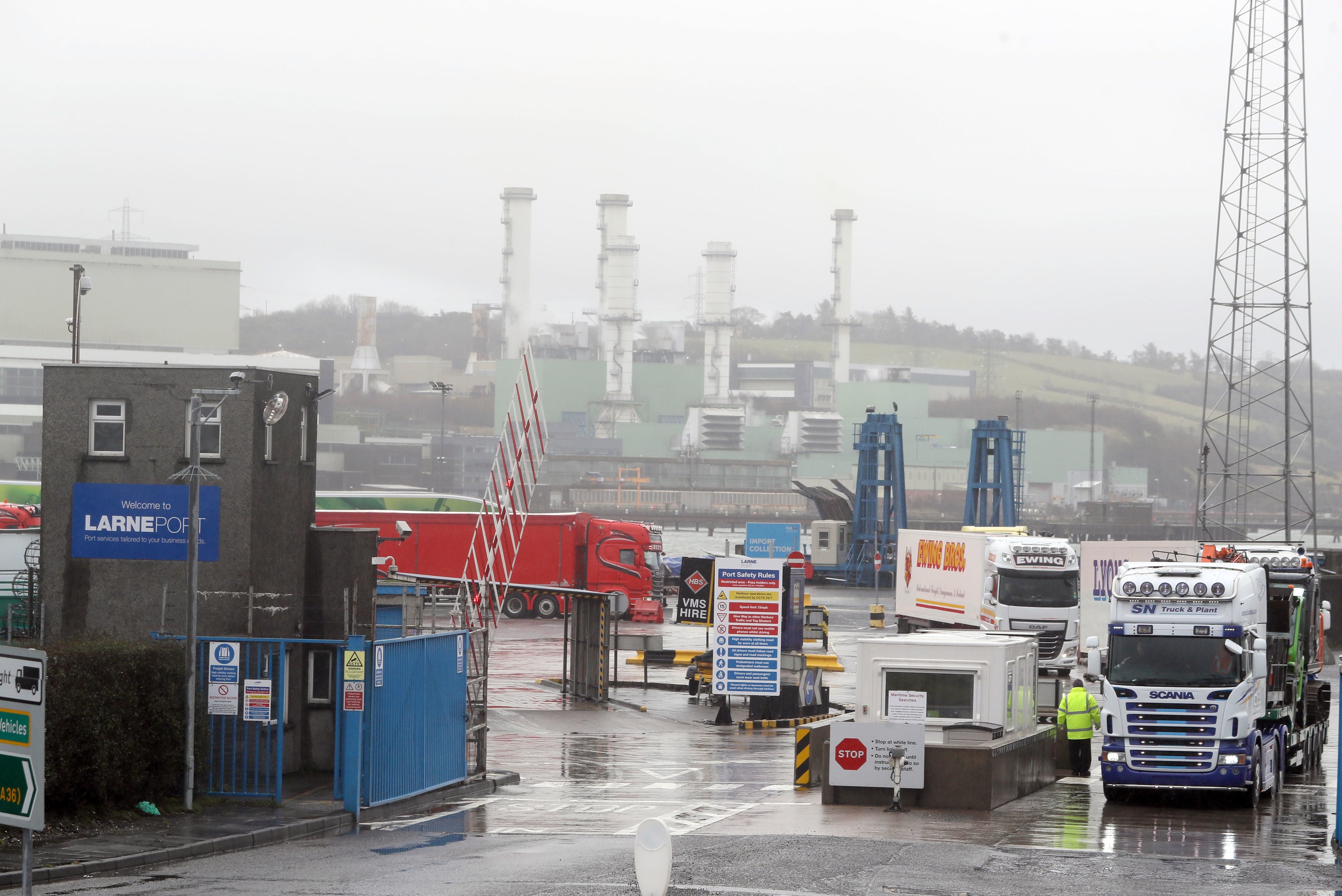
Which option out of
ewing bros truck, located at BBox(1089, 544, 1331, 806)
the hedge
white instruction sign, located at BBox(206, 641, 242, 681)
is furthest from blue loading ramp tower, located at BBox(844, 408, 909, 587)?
the hedge

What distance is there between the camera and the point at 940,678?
68.0 feet

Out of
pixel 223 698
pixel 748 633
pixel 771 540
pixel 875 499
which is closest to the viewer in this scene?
pixel 223 698

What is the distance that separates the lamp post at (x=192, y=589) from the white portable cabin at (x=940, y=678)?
888 cm

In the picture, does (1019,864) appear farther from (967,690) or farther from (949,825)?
(967,690)

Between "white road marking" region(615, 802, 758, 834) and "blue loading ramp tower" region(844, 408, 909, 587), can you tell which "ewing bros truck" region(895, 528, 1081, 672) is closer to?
"white road marking" region(615, 802, 758, 834)

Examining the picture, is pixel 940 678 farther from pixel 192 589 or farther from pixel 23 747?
pixel 23 747

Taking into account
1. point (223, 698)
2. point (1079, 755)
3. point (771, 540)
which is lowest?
point (1079, 755)

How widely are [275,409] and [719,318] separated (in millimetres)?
172516

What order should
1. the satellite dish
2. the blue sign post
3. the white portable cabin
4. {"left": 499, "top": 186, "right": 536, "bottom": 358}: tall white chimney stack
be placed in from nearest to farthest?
the satellite dish
the white portable cabin
the blue sign post
{"left": 499, "top": 186, "right": 536, "bottom": 358}: tall white chimney stack

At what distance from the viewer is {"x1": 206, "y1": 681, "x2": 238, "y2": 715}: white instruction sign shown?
58.7ft

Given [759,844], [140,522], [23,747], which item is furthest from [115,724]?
[759,844]

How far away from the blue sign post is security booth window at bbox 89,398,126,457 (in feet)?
125

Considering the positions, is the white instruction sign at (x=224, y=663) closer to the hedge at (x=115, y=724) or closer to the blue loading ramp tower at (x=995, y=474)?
the hedge at (x=115, y=724)

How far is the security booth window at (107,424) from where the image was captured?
1980cm
